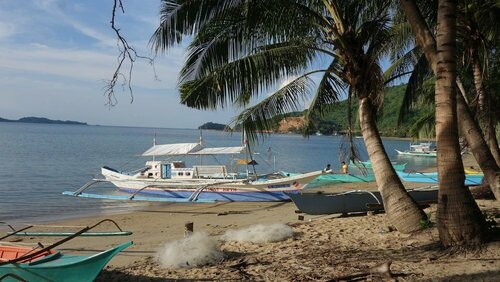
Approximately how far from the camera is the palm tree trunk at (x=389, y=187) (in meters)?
7.70

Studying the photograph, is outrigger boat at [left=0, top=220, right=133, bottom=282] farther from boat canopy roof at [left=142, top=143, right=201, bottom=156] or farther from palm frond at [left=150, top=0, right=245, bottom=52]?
boat canopy roof at [left=142, top=143, right=201, bottom=156]

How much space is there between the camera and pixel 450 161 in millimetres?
5918

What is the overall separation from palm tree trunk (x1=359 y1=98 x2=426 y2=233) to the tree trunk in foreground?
5.54 feet

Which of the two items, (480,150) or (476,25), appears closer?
(480,150)

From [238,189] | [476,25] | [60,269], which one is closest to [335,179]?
[238,189]

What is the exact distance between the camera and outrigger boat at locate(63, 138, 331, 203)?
62.1ft

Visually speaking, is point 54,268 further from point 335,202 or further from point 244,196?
point 244,196

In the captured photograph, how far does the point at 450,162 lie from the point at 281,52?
12.1 feet

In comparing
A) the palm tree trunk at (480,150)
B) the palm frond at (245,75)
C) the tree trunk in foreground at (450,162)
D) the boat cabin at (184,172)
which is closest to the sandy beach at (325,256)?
the tree trunk in foreground at (450,162)

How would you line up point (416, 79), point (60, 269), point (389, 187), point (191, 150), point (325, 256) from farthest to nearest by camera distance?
point (191, 150) < point (416, 79) < point (389, 187) < point (325, 256) < point (60, 269)

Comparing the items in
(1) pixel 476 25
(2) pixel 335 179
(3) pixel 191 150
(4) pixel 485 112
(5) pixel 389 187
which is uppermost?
(1) pixel 476 25

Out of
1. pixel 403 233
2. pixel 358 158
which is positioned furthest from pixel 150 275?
pixel 358 158

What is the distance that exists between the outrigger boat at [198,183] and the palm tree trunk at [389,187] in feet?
31.0

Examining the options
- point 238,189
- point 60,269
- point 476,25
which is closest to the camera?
point 60,269
